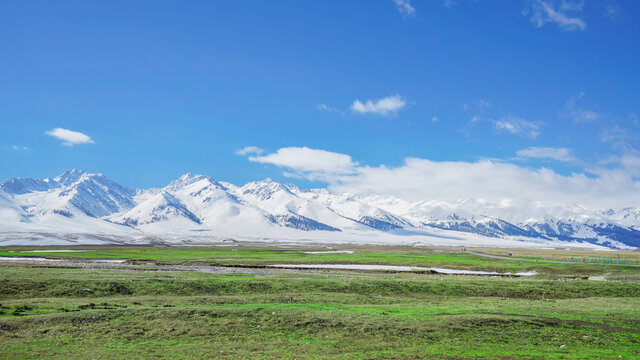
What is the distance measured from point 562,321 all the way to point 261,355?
23812mm

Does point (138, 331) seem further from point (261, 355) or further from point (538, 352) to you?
point (538, 352)

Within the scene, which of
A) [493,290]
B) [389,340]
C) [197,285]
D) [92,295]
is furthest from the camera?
[493,290]

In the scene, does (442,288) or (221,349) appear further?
(442,288)

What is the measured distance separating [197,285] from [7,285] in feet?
67.9

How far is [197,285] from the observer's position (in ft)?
173

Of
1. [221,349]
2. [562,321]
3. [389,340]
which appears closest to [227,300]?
[221,349]

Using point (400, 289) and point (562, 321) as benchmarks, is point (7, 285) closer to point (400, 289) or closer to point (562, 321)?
point (400, 289)

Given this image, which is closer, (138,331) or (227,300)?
(138,331)

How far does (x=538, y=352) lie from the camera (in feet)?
82.6

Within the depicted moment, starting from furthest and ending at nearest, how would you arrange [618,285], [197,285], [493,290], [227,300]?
[618,285] < [493,290] < [197,285] < [227,300]

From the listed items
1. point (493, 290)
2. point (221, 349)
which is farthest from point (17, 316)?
point (493, 290)

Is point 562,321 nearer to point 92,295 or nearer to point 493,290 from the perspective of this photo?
point 493,290

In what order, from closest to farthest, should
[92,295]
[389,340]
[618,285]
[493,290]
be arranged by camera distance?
[389,340] → [92,295] → [493,290] → [618,285]

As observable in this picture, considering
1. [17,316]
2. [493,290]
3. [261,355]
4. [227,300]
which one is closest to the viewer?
[261,355]
